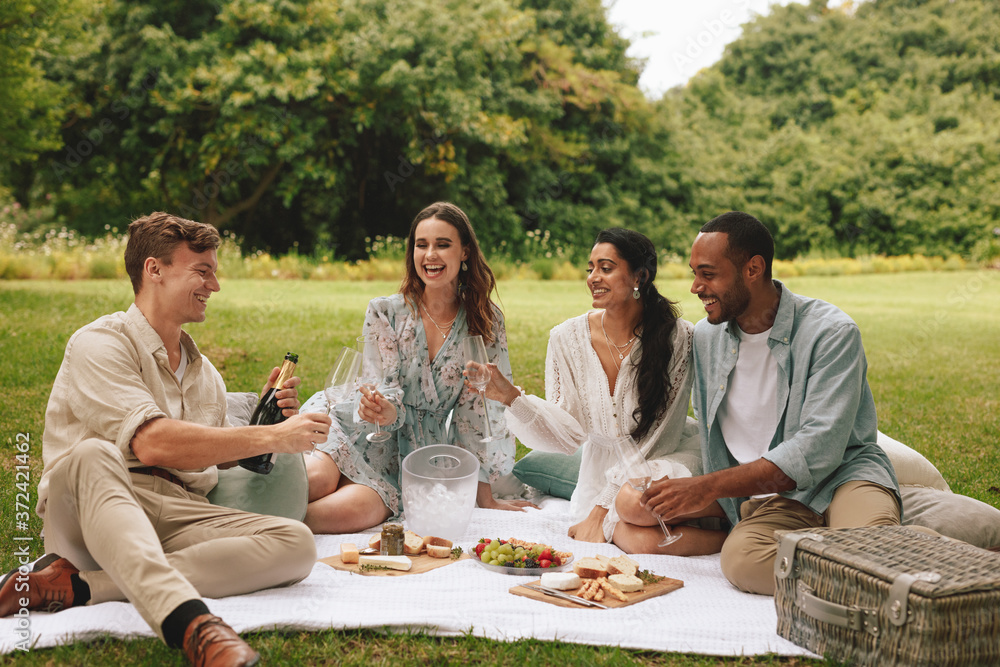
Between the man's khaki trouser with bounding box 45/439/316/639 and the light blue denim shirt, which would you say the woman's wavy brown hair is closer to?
the light blue denim shirt

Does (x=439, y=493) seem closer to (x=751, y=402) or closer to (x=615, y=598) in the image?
(x=615, y=598)

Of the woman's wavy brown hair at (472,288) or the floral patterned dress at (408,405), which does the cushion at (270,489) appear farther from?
the woman's wavy brown hair at (472,288)

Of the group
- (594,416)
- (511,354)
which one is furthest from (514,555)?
(511,354)

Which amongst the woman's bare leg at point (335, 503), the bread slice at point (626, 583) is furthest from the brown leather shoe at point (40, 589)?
the bread slice at point (626, 583)

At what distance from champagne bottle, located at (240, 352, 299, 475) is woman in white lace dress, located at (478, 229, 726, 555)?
112 cm

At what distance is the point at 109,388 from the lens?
3.08 m

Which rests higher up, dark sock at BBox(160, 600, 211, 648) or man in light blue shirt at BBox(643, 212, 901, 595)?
man in light blue shirt at BBox(643, 212, 901, 595)

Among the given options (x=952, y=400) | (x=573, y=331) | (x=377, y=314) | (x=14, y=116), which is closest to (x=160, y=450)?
(x=377, y=314)

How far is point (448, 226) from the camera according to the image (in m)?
4.46

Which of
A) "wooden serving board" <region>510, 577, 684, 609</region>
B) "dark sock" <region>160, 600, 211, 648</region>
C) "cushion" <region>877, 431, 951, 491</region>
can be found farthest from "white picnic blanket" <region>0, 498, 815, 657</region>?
"cushion" <region>877, 431, 951, 491</region>

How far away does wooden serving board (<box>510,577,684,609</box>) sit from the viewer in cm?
330

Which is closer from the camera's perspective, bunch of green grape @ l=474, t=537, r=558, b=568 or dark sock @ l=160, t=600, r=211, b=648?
dark sock @ l=160, t=600, r=211, b=648

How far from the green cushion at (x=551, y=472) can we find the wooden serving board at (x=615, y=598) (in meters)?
1.59

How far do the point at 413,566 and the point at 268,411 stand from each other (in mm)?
962
